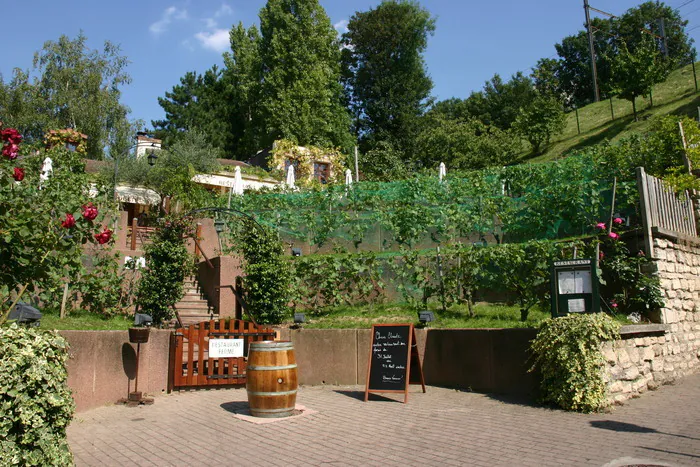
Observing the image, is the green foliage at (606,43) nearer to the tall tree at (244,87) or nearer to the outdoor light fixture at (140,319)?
the tall tree at (244,87)

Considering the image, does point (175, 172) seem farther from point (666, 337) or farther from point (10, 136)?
point (666, 337)

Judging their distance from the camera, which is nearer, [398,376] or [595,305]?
[595,305]

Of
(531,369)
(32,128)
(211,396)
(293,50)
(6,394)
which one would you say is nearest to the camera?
(6,394)

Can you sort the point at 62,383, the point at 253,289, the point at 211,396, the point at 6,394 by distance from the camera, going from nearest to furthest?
the point at 6,394
the point at 62,383
the point at 211,396
the point at 253,289

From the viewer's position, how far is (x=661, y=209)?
11.0 meters

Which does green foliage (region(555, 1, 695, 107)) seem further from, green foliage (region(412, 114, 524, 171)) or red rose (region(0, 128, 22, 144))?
red rose (region(0, 128, 22, 144))

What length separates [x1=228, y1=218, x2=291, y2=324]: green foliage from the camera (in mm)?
11648

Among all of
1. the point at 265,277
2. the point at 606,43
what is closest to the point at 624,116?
the point at 606,43

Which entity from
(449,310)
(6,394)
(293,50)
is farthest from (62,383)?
(293,50)

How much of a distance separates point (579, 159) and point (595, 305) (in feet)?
27.8

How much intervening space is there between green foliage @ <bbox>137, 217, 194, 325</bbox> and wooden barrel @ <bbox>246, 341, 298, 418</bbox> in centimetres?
429

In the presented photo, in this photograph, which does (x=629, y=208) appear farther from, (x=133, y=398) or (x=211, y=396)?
(x=133, y=398)

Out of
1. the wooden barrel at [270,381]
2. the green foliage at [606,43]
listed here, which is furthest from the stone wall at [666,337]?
the green foliage at [606,43]

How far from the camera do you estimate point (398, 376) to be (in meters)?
8.88
